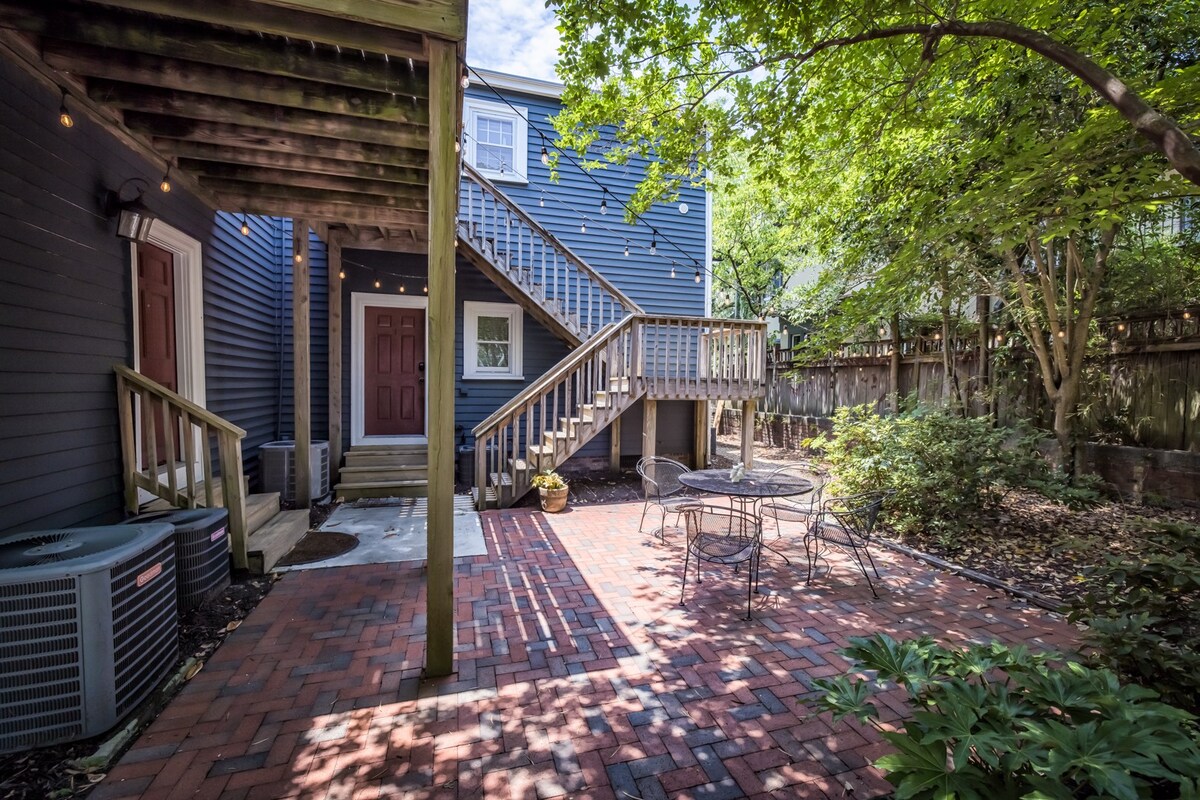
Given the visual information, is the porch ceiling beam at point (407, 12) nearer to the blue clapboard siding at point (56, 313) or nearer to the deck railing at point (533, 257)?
the blue clapboard siding at point (56, 313)

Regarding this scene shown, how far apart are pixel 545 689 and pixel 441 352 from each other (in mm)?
1721

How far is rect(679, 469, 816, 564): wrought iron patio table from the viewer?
3881 mm

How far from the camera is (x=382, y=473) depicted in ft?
20.8

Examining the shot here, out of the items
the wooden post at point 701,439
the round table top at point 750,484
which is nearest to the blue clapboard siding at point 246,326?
the round table top at point 750,484

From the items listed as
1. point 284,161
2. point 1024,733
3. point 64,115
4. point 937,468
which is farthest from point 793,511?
point 64,115

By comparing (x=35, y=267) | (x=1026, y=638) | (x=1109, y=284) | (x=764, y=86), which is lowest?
(x=1026, y=638)

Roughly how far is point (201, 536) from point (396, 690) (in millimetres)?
1720

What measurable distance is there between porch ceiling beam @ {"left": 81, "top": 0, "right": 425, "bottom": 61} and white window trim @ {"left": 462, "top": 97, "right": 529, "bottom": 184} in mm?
5481

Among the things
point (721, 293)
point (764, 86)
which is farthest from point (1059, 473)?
point (721, 293)

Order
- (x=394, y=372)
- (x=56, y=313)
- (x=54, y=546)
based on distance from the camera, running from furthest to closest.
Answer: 1. (x=394, y=372)
2. (x=56, y=313)
3. (x=54, y=546)

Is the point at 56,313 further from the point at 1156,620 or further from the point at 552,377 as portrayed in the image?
the point at 1156,620

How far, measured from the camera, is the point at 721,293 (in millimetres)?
19672

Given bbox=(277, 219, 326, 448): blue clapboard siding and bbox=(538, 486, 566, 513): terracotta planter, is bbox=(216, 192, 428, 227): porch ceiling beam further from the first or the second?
bbox=(538, 486, 566, 513): terracotta planter

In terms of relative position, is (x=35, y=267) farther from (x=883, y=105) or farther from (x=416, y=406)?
(x=883, y=105)
